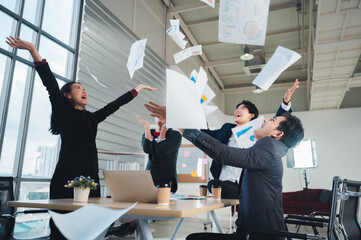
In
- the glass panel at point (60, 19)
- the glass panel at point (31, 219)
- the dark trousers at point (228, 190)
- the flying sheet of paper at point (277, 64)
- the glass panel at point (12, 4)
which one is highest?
the glass panel at point (60, 19)

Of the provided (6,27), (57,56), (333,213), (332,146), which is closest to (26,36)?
(6,27)

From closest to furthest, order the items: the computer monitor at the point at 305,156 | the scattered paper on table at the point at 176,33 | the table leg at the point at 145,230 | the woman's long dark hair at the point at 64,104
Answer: the table leg at the point at 145,230 → the woman's long dark hair at the point at 64,104 → the scattered paper on table at the point at 176,33 → the computer monitor at the point at 305,156

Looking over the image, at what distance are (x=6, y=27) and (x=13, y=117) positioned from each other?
988mm

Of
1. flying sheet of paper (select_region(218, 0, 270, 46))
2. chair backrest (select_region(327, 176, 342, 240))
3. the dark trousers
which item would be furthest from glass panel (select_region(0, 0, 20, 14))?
chair backrest (select_region(327, 176, 342, 240))

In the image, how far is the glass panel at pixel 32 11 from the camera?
11.0 feet

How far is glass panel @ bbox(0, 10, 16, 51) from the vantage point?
3021mm

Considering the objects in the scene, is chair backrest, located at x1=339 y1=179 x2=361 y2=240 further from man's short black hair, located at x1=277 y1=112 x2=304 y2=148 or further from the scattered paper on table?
the scattered paper on table

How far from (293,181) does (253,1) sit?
8.86 metres

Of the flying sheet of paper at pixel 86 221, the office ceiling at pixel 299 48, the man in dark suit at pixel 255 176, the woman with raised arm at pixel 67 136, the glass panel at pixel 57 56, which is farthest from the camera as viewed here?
the office ceiling at pixel 299 48

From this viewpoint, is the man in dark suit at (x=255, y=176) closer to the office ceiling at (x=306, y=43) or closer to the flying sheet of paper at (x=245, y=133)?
the flying sheet of paper at (x=245, y=133)

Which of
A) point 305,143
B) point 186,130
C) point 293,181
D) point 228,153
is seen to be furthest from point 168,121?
point 293,181

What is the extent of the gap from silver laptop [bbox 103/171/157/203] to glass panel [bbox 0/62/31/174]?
2347 millimetres

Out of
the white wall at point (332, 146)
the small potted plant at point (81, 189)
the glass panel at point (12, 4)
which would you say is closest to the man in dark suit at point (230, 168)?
the small potted plant at point (81, 189)

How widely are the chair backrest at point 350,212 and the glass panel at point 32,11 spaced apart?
11.9 ft
